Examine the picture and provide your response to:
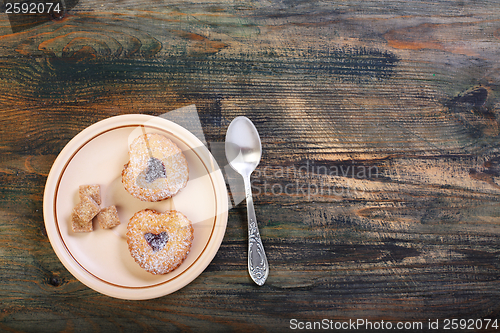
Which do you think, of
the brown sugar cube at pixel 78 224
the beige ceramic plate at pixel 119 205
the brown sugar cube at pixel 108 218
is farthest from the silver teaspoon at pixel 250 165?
the brown sugar cube at pixel 78 224

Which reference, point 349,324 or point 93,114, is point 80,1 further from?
point 349,324

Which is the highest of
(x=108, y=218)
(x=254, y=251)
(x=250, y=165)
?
(x=250, y=165)

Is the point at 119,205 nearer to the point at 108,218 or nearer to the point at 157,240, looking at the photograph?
the point at 108,218

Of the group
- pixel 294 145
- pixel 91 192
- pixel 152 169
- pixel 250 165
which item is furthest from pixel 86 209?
pixel 294 145

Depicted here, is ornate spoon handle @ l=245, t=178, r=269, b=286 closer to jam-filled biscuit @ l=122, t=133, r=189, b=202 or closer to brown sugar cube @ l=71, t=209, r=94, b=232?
jam-filled biscuit @ l=122, t=133, r=189, b=202

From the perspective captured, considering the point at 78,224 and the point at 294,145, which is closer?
the point at 78,224

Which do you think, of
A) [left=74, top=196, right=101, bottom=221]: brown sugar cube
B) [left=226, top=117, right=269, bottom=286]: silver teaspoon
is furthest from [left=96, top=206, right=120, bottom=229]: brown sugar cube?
[left=226, top=117, right=269, bottom=286]: silver teaspoon

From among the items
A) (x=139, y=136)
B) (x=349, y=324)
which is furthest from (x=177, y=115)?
(x=349, y=324)

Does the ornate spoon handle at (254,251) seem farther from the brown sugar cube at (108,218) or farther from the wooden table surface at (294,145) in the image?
the brown sugar cube at (108,218)
